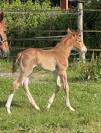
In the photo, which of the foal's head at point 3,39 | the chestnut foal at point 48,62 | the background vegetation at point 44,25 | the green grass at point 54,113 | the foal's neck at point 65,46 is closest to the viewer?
the green grass at point 54,113

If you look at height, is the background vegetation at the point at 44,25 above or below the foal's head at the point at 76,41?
below

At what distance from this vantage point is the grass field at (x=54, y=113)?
858cm

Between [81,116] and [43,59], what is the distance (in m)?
1.46

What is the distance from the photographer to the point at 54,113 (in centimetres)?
994

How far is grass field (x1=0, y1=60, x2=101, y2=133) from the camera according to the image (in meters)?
8.58

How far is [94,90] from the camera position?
12766 mm

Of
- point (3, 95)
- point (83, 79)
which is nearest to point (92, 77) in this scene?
point (83, 79)

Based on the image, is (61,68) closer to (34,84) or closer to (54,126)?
(54,126)

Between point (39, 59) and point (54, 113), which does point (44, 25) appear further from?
point (54, 113)

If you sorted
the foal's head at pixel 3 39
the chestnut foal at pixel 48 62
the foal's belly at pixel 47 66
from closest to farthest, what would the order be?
the chestnut foal at pixel 48 62 → the foal's belly at pixel 47 66 → the foal's head at pixel 3 39

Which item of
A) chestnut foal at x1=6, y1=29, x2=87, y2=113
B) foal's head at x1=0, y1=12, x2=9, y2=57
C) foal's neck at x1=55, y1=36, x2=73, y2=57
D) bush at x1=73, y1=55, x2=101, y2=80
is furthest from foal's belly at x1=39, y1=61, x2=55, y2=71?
bush at x1=73, y1=55, x2=101, y2=80

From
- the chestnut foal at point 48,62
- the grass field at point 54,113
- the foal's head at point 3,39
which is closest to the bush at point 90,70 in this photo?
the grass field at point 54,113

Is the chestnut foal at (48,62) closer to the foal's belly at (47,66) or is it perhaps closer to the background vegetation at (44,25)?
the foal's belly at (47,66)

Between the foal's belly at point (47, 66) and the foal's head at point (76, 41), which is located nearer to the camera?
the foal's belly at point (47, 66)
